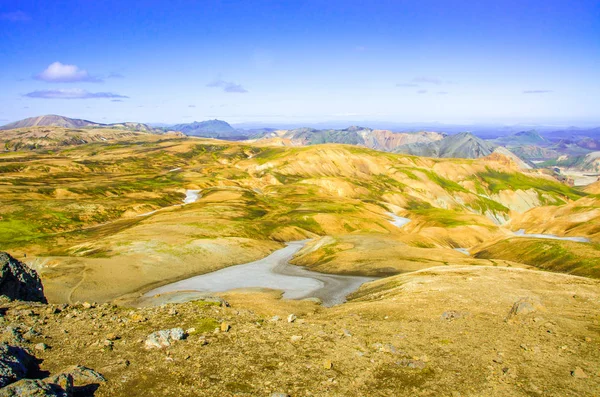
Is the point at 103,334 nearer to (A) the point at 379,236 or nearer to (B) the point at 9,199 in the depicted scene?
(A) the point at 379,236

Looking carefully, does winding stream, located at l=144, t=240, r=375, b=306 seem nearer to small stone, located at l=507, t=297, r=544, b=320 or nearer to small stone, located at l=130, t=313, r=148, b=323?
small stone, located at l=507, t=297, r=544, b=320

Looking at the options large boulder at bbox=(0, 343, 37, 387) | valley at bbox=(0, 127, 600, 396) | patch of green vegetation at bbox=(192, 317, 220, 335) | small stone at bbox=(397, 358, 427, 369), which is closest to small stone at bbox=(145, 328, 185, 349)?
valley at bbox=(0, 127, 600, 396)

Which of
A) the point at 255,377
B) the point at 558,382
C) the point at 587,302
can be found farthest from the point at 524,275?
the point at 255,377

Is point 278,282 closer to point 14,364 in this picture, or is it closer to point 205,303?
point 205,303

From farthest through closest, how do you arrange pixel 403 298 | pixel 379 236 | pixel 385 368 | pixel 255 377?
pixel 379 236 < pixel 403 298 < pixel 385 368 < pixel 255 377

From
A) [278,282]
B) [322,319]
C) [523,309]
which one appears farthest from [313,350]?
[278,282]

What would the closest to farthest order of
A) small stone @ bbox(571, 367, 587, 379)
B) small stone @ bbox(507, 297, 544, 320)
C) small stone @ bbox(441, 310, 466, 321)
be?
1. small stone @ bbox(571, 367, 587, 379)
2. small stone @ bbox(507, 297, 544, 320)
3. small stone @ bbox(441, 310, 466, 321)
